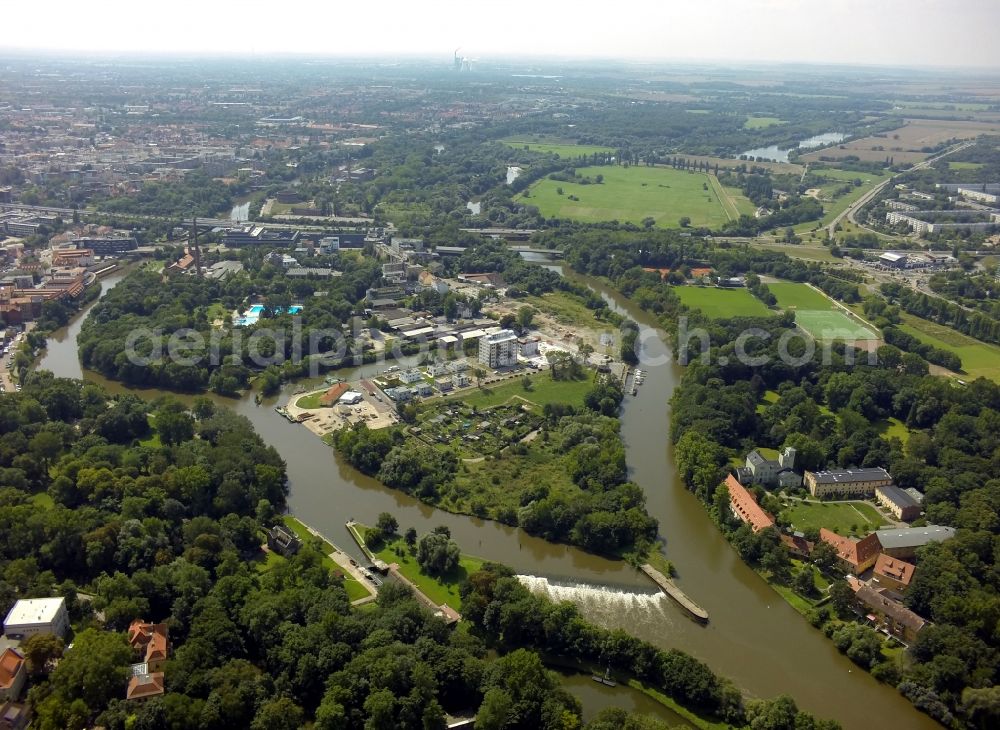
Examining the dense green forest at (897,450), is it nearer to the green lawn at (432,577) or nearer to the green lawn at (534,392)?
the green lawn at (534,392)

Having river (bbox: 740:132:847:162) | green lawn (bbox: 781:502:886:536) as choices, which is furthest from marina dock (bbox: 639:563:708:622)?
river (bbox: 740:132:847:162)

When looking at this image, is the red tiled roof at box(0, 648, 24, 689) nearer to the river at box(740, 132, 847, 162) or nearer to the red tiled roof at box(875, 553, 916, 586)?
the red tiled roof at box(875, 553, 916, 586)

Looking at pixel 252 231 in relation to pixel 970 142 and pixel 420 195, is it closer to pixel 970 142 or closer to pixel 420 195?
pixel 420 195

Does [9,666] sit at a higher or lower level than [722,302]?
lower

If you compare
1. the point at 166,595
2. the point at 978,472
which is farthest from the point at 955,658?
the point at 166,595

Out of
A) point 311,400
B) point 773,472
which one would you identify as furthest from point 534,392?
point 773,472

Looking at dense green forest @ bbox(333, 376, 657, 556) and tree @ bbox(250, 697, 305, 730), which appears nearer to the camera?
tree @ bbox(250, 697, 305, 730)

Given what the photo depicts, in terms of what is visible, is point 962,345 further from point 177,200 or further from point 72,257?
point 177,200
